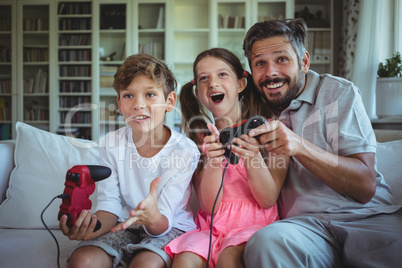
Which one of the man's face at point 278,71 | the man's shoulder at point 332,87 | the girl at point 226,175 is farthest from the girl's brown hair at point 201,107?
the man's shoulder at point 332,87

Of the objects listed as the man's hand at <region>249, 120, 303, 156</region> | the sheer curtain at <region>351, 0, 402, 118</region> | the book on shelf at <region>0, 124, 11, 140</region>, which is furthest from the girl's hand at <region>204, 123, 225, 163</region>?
the book on shelf at <region>0, 124, 11, 140</region>

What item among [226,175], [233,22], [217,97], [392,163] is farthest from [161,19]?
[392,163]

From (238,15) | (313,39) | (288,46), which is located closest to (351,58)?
(313,39)

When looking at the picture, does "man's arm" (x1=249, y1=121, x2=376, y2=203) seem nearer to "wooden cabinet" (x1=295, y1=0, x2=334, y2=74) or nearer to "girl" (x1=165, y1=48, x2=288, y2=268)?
"girl" (x1=165, y1=48, x2=288, y2=268)

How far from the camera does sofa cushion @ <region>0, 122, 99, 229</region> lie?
1.34 m

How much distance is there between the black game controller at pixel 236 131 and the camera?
37.7 inches

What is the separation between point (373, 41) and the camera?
9.45ft

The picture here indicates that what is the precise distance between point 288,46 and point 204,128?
1.57 ft

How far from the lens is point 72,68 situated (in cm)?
407

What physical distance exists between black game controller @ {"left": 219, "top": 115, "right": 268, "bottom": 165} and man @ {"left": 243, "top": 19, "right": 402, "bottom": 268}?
0.09 feet

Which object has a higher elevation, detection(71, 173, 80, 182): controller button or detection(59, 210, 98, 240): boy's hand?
detection(71, 173, 80, 182): controller button

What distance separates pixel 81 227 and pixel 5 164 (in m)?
0.74

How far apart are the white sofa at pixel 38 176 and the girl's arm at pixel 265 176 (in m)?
0.46

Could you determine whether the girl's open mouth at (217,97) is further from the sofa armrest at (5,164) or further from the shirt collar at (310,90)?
the sofa armrest at (5,164)
